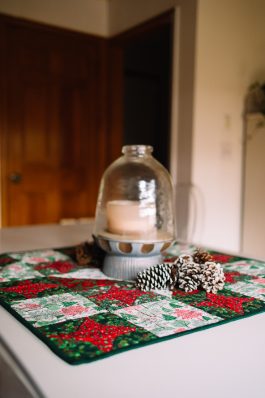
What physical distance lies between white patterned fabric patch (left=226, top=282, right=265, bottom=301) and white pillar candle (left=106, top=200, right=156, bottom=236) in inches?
9.0

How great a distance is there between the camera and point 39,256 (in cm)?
112

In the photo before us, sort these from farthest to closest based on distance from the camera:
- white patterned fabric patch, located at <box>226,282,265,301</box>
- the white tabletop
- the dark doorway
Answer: the dark doorway → white patterned fabric patch, located at <box>226,282,265,301</box> → the white tabletop

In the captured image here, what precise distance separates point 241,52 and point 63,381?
3.04 meters

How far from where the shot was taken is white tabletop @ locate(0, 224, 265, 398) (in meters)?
0.47

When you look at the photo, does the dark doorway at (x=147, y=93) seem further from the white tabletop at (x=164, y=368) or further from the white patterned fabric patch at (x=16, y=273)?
the white tabletop at (x=164, y=368)

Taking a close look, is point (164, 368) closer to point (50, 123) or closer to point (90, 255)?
point (90, 255)

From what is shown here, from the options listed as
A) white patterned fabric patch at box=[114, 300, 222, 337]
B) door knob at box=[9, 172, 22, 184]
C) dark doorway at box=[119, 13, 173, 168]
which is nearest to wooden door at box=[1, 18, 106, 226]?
door knob at box=[9, 172, 22, 184]

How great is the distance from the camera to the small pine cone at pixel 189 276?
824 mm

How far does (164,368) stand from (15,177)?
2.84 m

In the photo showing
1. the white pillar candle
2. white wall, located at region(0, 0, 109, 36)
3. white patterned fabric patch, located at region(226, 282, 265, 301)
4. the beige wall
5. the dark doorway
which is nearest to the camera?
white patterned fabric patch, located at region(226, 282, 265, 301)

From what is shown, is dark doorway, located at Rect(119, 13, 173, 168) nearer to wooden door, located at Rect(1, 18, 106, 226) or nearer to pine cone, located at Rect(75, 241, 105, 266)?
wooden door, located at Rect(1, 18, 106, 226)

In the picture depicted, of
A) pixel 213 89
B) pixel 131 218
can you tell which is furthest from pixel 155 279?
pixel 213 89

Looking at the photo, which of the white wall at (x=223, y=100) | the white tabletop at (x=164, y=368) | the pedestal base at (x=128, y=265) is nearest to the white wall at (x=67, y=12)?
the white wall at (x=223, y=100)

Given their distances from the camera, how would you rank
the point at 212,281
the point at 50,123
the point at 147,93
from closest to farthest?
the point at 212,281
the point at 50,123
the point at 147,93
